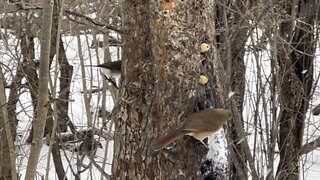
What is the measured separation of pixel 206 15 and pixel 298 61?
388 centimetres

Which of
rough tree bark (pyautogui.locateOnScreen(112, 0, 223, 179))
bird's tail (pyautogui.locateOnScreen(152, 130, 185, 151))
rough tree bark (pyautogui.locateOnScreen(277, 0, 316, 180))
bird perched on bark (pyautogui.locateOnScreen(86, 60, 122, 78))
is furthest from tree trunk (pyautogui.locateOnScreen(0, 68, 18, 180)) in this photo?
rough tree bark (pyautogui.locateOnScreen(277, 0, 316, 180))

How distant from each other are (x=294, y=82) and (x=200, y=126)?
4.13 m

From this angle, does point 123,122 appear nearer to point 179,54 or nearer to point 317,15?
point 179,54

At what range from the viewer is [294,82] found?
6.41 metres

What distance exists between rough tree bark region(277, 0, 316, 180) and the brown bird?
11.5 feet

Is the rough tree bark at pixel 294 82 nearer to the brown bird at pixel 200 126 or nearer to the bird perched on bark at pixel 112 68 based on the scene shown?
the bird perched on bark at pixel 112 68

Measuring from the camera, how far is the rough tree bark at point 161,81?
2.67 m

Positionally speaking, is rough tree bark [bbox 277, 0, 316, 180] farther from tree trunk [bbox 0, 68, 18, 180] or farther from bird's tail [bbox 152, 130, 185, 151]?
bird's tail [bbox 152, 130, 185, 151]

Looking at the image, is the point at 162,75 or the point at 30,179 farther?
the point at 30,179

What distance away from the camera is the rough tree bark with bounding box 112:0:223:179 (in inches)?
105

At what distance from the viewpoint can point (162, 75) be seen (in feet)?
8.89

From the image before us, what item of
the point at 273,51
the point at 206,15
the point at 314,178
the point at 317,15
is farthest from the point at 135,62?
the point at 314,178

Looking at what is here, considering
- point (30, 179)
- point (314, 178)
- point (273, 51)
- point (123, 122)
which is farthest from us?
point (314, 178)

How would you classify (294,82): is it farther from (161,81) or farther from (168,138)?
(168,138)
